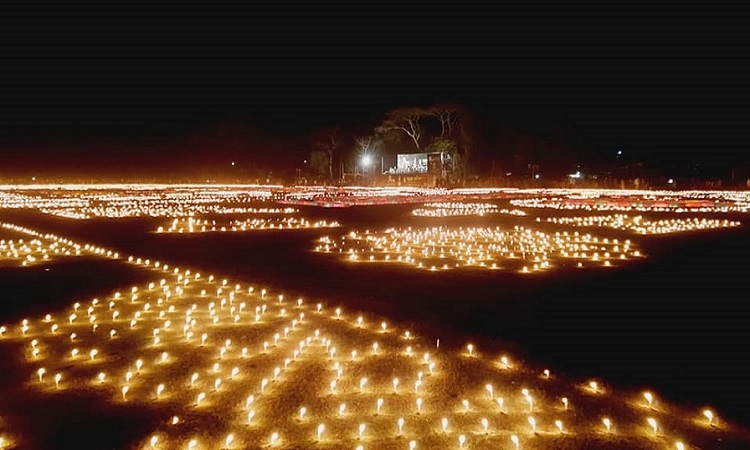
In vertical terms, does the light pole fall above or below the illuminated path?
above

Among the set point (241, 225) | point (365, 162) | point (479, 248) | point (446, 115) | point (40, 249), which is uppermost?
point (446, 115)

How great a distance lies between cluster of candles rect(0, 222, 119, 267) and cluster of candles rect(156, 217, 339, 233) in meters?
3.11

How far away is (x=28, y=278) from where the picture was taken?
10797 mm

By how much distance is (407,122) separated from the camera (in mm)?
60156

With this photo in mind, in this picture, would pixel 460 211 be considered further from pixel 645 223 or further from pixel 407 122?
pixel 407 122

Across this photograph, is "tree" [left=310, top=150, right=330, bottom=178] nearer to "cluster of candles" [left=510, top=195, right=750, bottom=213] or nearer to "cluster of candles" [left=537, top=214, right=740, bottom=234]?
"cluster of candles" [left=510, top=195, right=750, bottom=213]

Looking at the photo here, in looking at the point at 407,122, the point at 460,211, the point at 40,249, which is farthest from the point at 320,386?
the point at 407,122

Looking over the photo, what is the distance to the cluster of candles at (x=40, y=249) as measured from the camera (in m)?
13.1

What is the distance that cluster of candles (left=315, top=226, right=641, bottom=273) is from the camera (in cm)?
Result: 1259

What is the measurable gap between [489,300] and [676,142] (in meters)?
59.8

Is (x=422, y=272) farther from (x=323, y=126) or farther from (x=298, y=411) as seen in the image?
(x=323, y=126)

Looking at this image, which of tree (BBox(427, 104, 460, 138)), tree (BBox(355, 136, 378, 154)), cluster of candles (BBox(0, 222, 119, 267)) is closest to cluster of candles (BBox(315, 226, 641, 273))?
cluster of candles (BBox(0, 222, 119, 267))

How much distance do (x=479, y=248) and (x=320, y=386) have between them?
943 cm

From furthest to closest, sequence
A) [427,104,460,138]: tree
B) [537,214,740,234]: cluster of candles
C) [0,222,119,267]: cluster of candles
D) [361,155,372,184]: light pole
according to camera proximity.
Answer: [361,155,372,184]: light pole → [427,104,460,138]: tree → [537,214,740,234]: cluster of candles → [0,222,119,267]: cluster of candles
